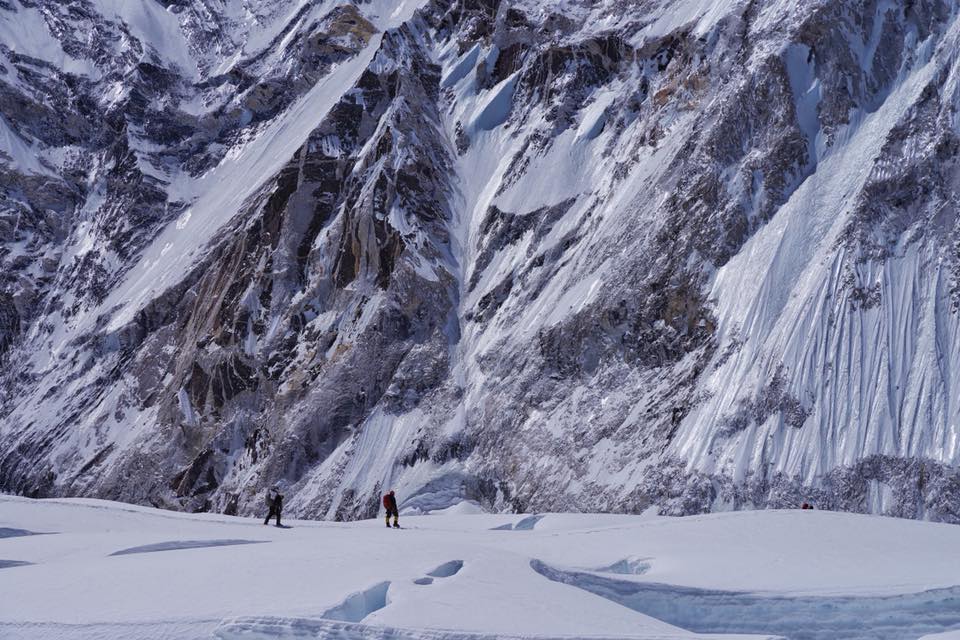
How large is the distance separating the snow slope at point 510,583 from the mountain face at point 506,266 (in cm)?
1452

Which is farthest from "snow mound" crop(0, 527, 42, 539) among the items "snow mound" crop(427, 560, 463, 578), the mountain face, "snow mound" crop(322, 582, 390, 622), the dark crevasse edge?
the mountain face

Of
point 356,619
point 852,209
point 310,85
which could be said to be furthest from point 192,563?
point 310,85

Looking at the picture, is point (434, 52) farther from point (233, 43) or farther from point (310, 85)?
point (233, 43)

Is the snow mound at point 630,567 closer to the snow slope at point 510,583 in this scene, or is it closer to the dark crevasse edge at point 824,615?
the snow slope at point 510,583

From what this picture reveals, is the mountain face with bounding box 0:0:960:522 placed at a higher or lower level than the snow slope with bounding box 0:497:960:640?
higher

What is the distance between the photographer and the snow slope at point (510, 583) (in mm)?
11625

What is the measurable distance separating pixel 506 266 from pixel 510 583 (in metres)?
35.1

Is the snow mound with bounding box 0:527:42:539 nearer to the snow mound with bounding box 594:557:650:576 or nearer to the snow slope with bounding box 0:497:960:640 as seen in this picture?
the snow slope with bounding box 0:497:960:640

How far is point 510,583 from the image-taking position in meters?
13.1

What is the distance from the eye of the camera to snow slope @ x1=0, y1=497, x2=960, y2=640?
11625 millimetres

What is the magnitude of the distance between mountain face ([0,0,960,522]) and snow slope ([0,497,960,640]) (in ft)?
47.6

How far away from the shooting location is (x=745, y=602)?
13992 mm

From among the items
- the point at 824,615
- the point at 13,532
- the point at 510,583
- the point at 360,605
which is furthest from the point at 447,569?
the point at 13,532

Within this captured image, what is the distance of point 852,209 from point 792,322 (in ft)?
15.8
